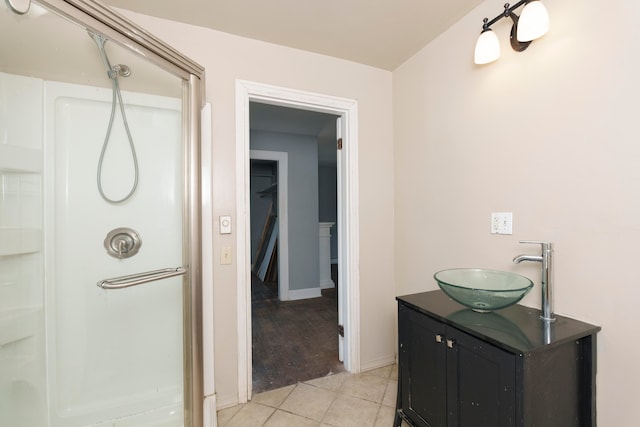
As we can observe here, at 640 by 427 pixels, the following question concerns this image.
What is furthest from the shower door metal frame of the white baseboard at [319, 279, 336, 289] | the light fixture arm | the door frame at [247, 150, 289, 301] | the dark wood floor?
the white baseboard at [319, 279, 336, 289]

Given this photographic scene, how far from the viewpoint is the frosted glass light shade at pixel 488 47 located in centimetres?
143

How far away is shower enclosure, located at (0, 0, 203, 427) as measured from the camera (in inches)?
50.0

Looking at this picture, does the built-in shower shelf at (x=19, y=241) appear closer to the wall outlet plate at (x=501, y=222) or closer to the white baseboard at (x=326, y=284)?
the wall outlet plate at (x=501, y=222)

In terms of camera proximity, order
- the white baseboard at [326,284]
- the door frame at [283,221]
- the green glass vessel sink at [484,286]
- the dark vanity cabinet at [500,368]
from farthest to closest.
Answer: the white baseboard at [326,284], the door frame at [283,221], the green glass vessel sink at [484,286], the dark vanity cabinet at [500,368]

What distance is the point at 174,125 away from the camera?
1.57m

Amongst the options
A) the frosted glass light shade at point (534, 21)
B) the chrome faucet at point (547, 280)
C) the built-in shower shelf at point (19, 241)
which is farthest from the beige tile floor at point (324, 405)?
the frosted glass light shade at point (534, 21)

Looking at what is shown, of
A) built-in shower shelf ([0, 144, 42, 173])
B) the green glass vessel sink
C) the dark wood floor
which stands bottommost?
A: the dark wood floor

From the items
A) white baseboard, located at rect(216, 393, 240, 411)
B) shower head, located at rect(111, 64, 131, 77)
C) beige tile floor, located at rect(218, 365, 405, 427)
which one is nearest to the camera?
shower head, located at rect(111, 64, 131, 77)

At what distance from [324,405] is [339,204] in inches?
55.0

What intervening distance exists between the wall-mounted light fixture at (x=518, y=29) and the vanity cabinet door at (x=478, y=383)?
1.36 meters

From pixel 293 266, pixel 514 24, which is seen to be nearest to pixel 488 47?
pixel 514 24

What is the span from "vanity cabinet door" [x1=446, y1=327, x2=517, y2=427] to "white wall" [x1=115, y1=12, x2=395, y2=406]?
1008 millimetres

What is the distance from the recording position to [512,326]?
3.77 feet

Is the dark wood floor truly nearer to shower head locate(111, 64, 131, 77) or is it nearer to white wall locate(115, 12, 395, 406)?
white wall locate(115, 12, 395, 406)
